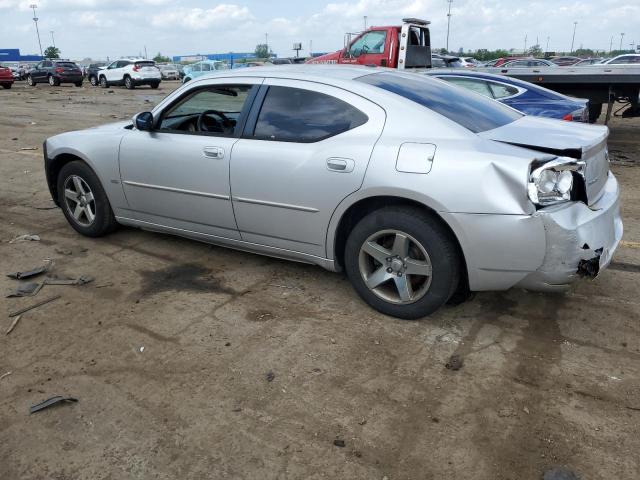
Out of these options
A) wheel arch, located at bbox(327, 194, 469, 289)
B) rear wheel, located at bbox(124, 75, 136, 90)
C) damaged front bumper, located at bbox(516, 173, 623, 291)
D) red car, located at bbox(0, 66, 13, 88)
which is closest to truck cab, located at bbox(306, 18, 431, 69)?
wheel arch, located at bbox(327, 194, 469, 289)

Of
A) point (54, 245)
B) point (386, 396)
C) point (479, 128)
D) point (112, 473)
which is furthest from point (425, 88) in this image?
point (54, 245)

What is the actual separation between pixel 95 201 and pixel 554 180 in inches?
153

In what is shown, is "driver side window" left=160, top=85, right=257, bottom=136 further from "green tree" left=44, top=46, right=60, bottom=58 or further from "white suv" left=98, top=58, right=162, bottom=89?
"green tree" left=44, top=46, right=60, bottom=58

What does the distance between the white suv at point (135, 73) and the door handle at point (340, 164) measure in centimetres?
2991

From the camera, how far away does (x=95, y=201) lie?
493cm

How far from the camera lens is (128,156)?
4.52 meters

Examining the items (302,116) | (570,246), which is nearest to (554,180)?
(570,246)

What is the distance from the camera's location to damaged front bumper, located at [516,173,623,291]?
9.55 ft

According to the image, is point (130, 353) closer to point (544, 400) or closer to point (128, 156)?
point (128, 156)

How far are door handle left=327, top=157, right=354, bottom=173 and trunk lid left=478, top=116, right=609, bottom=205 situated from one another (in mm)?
822

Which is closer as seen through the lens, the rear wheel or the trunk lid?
the trunk lid

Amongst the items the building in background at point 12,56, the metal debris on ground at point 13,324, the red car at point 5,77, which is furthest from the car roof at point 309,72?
the building in background at point 12,56

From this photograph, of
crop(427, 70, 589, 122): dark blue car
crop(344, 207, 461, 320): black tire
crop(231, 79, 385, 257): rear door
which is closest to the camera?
crop(344, 207, 461, 320): black tire

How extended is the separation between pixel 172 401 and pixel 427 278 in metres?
1.64
